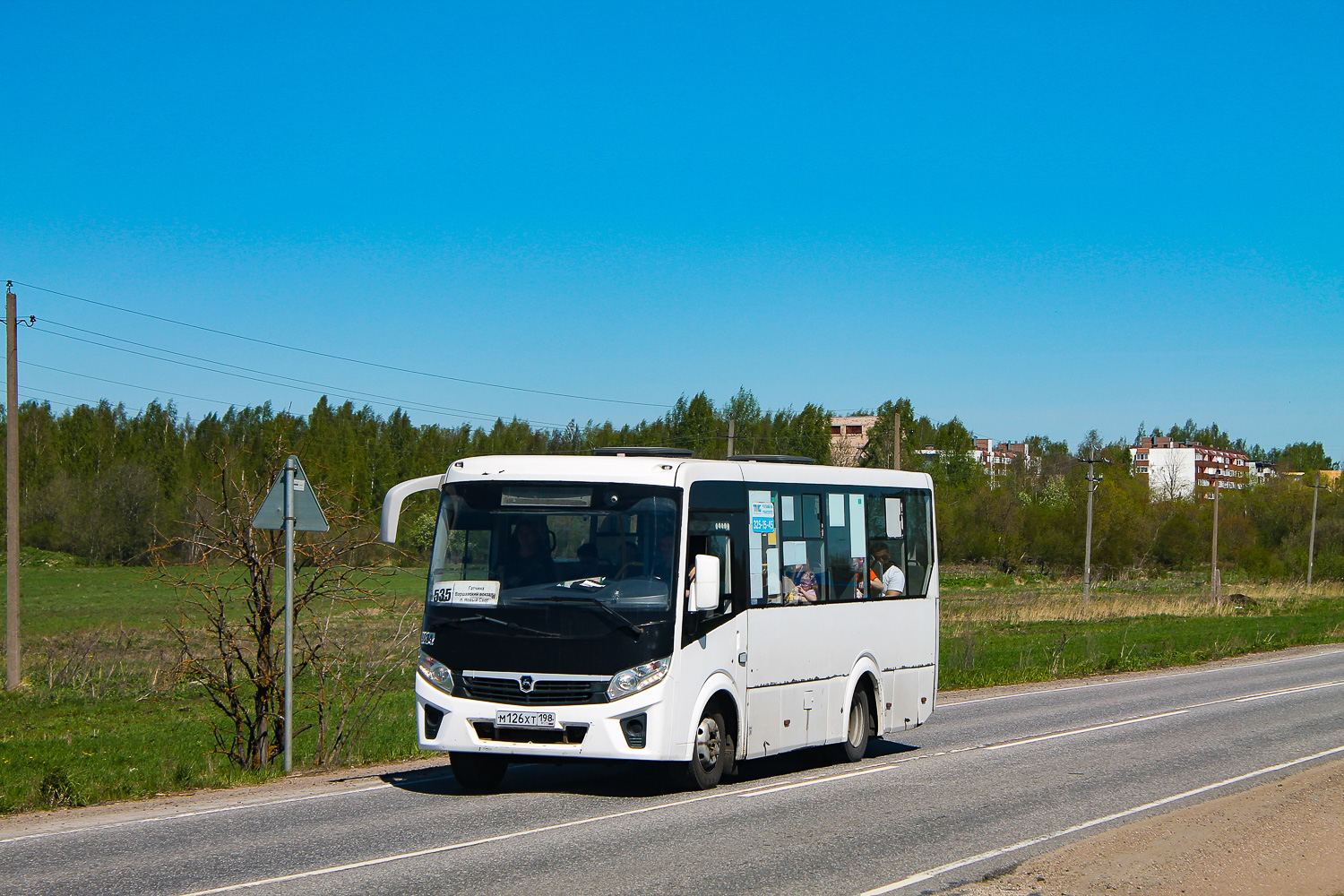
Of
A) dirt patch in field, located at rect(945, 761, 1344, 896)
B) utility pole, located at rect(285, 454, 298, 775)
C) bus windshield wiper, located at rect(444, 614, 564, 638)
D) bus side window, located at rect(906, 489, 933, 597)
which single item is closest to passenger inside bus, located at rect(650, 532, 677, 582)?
bus windshield wiper, located at rect(444, 614, 564, 638)

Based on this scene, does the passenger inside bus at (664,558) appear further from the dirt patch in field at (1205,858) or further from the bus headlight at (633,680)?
the dirt patch in field at (1205,858)

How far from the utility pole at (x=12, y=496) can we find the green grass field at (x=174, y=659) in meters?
0.85

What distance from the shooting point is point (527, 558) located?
10891 mm

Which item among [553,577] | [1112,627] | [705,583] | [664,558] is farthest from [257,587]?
[1112,627]

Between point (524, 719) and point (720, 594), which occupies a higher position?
point (720, 594)

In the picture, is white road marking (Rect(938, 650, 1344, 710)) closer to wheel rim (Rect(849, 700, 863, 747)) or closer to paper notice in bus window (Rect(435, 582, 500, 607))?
wheel rim (Rect(849, 700, 863, 747))

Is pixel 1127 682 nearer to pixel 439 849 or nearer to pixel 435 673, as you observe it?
pixel 435 673

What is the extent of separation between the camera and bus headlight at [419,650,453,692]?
35.0 feet

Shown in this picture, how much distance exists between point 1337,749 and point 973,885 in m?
10.4

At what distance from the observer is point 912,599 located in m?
14.8

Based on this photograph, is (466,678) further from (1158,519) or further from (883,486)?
(1158,519)

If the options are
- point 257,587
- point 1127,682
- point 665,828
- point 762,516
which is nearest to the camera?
point 665,828

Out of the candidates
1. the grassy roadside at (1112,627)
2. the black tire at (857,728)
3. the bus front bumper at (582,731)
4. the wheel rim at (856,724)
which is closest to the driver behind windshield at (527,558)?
the bus front bumper at (582,731)

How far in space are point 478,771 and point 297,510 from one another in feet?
11.3
